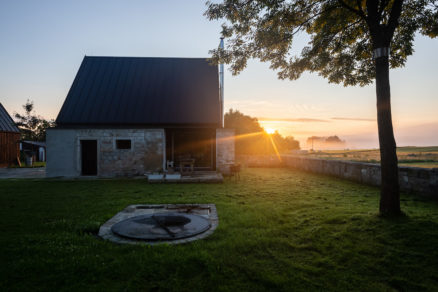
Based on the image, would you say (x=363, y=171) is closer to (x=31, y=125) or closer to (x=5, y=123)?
(x=5, y=123)

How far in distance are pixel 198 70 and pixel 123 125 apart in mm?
7233

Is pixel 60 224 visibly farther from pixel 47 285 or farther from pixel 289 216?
pixel 289 216

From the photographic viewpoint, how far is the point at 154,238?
392 centimetres

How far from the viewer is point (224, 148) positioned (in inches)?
541

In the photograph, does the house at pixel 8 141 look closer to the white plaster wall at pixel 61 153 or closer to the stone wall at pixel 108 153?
the white plaster wall at pixel 61 153

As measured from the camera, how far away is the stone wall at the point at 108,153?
1313 cm

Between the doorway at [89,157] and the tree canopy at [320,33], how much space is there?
1043 cm

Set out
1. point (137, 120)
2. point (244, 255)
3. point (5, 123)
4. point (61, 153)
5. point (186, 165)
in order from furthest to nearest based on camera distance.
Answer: point (5, 123), point (186, 165), point (137, 120), point (61, 153), point (244, 255)

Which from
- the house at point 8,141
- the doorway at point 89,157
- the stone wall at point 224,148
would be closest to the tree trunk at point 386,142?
the stone wall at point 224,148

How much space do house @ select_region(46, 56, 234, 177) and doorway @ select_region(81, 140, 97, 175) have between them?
2.1 inches

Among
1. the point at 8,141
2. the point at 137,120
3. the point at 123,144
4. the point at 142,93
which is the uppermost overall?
the point at 142,93

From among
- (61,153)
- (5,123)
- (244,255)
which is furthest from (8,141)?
(244,255)

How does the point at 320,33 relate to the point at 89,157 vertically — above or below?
above

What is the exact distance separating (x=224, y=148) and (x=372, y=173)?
7.59m
